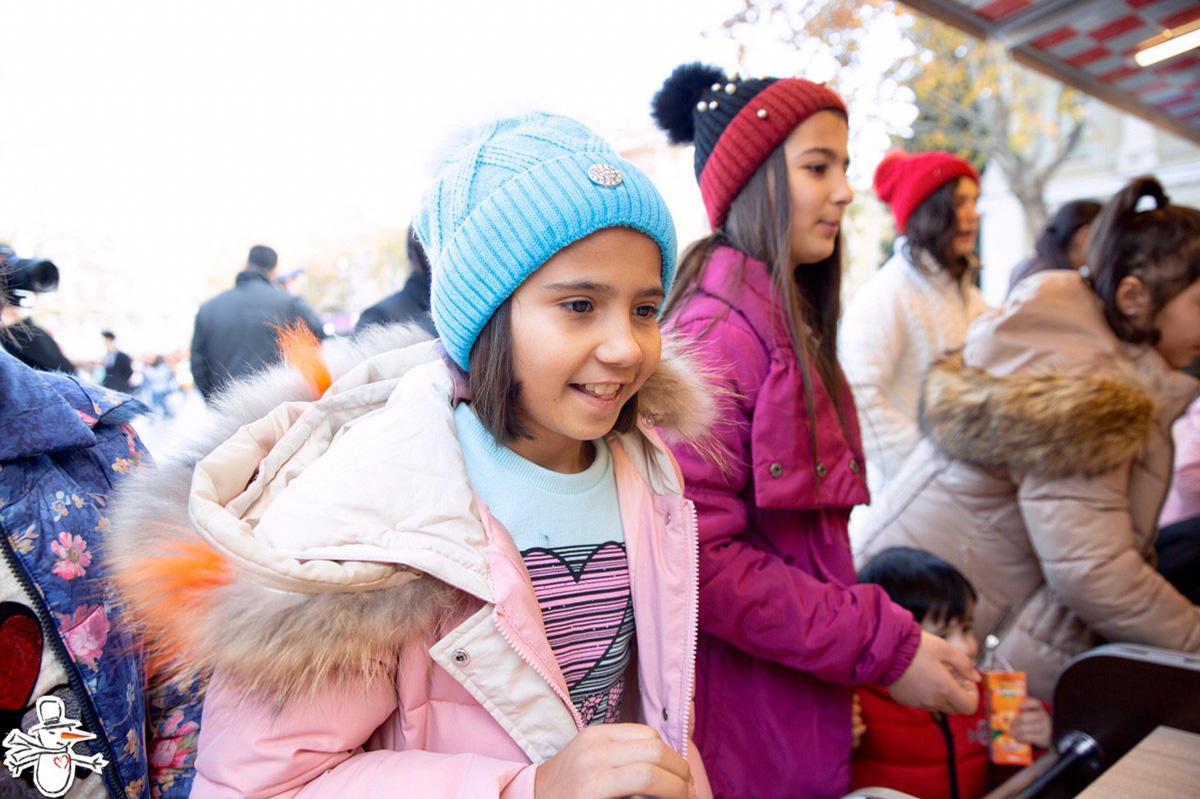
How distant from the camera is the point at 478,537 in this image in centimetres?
96

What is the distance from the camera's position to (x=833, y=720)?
1.49 meters

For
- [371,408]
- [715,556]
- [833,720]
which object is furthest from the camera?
[833,720]

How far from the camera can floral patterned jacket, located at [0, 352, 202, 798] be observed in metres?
0.93

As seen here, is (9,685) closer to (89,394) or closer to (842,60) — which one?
(89,394)

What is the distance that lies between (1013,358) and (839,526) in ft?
3.05

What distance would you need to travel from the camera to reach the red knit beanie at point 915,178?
3248 millimetres

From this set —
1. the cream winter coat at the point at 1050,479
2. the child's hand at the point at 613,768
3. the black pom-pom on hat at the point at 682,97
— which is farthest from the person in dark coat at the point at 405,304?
the child's hand at the point at 613,768

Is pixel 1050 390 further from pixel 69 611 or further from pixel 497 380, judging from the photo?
pixel 69 611

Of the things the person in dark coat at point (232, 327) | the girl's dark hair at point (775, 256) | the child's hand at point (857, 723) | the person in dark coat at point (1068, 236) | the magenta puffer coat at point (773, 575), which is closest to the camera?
the magenta puffer coat at point (773, 575)

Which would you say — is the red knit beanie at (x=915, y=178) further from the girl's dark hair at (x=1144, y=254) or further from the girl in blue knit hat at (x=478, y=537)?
the girl in blue knit hat at (x=478, y=537)

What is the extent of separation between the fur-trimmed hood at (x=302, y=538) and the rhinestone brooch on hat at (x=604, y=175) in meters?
0.38

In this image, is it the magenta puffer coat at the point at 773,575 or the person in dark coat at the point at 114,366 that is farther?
the person in dark coat at the point at 114,366

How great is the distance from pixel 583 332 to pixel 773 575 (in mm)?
647

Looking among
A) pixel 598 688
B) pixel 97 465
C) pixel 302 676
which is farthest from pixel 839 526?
pixel 97 465
